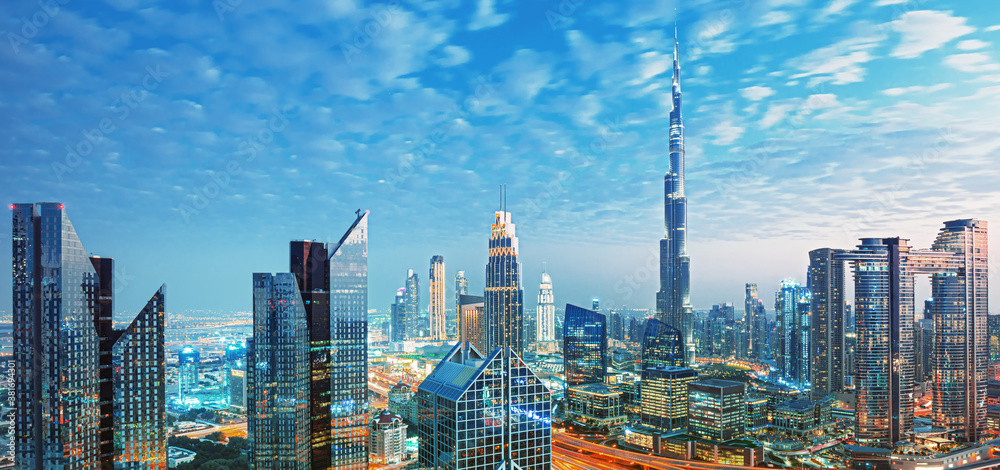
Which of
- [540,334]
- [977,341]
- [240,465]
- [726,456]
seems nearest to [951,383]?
[977,341]

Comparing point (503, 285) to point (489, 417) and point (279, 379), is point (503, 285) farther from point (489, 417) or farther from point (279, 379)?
point (489, 417)

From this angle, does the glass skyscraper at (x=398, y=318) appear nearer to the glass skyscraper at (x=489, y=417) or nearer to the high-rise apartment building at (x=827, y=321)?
the high-rise apartment building at (x=827, y=321)

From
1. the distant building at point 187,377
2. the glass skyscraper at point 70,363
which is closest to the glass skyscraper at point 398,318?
the distant building at point 187,377

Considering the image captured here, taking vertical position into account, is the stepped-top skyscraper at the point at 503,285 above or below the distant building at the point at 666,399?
above

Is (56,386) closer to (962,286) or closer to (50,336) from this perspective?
(50,336)

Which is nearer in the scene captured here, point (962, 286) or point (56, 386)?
point (56, 386)

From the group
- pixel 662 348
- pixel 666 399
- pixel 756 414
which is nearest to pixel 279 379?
pixel 666 399

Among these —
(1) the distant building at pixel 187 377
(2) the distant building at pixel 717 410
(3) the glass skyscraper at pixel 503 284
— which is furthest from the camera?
(3) the glass skyscraper at pixel 503 284
